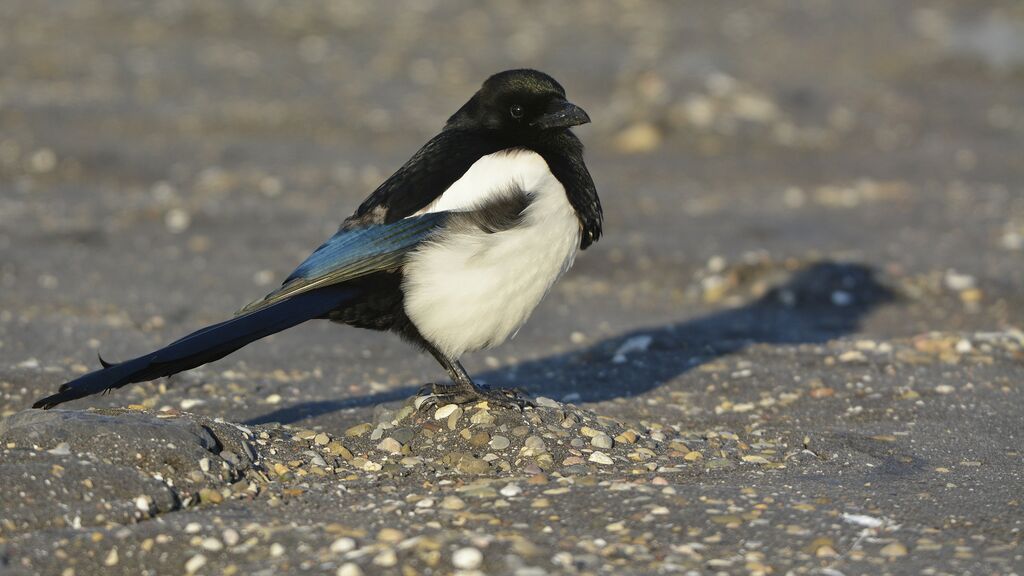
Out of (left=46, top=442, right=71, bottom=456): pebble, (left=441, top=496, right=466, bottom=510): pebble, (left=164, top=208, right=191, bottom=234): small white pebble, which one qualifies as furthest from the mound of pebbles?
(left=164, top=208, right=191, bottom=234): small white pebble

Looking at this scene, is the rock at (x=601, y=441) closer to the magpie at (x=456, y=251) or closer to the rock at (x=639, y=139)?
the magpie at (x=456, y=251)

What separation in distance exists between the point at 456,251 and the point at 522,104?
590mm

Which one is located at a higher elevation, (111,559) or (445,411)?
(445,411)

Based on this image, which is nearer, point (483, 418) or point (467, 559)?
point (467, 559)

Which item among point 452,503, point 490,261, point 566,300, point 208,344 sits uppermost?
point 566,300

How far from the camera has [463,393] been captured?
407 centimetres

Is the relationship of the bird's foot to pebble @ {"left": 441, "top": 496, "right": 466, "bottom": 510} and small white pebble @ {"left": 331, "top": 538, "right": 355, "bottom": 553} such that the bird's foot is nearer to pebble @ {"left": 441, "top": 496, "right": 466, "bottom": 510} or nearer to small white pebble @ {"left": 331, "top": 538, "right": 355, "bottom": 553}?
pebble @ {"left": 441, "top": 496, "right": 466, "bottom": 510}

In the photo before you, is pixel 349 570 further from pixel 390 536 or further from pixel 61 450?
pixel 61 450

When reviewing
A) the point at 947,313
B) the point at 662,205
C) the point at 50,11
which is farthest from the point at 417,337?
the point at 50,11

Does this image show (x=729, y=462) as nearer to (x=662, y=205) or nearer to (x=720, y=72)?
(x=662, y=205)

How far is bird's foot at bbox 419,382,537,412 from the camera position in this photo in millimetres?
3982

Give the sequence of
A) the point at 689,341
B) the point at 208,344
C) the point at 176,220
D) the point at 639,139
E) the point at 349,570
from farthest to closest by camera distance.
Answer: the point at 639,139 → the point at 176,220 → the point at 689,341 → the point at 208,344 → the point at 349,570

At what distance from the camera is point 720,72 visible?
11445 mm

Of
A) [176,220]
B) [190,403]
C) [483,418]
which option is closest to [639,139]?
[176,220]
